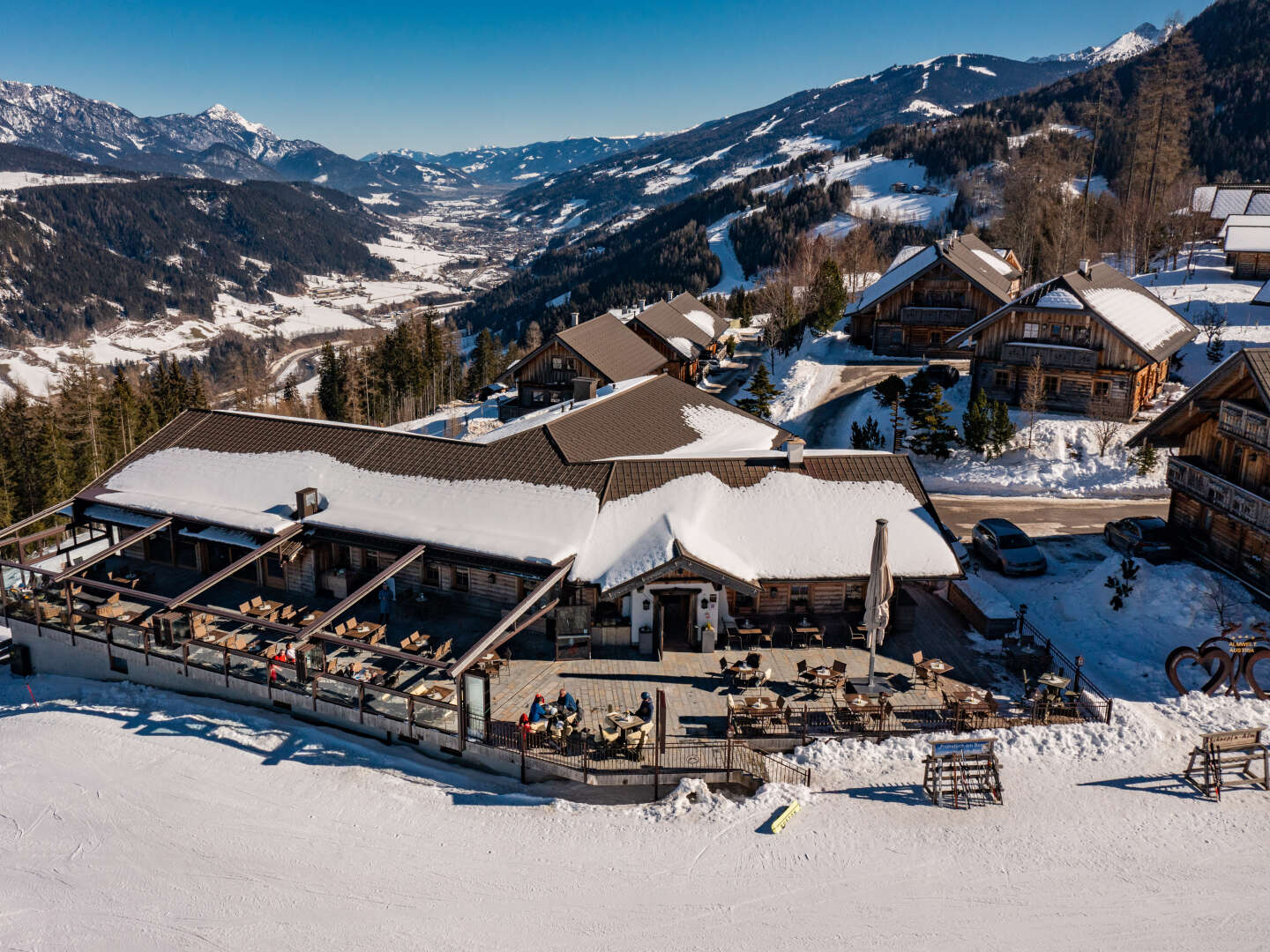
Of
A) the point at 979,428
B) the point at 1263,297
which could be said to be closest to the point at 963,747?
the point at 979,428

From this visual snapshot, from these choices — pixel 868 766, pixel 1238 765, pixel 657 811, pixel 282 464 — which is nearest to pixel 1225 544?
pixel 1238 765

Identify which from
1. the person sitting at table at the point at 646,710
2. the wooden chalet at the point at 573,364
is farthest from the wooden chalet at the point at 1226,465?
the wooden chalet at the point at 573,364

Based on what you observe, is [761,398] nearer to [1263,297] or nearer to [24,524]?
[1263,297]

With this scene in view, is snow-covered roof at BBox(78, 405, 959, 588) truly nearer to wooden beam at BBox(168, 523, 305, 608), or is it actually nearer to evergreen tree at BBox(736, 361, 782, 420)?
wooden beam at BBox(168, 523, 305, 608)

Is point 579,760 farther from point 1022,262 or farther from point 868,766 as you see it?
point 1022,262

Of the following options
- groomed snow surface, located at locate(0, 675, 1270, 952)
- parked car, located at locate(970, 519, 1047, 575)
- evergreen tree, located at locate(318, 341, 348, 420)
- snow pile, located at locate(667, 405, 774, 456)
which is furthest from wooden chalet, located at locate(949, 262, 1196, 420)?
evergreen tree, located at locate(318, 341, 348, 420)
